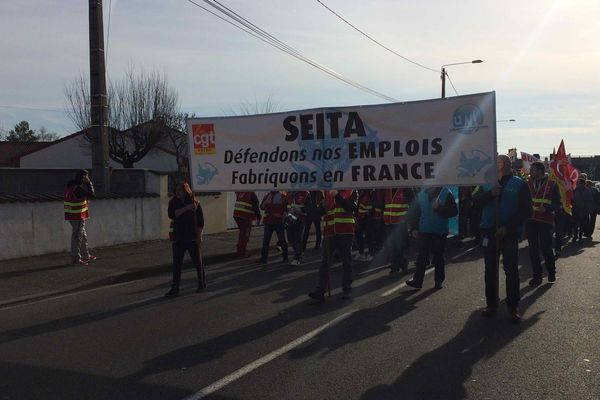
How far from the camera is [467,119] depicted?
7457mm

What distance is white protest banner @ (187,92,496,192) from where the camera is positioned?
24.5 ft

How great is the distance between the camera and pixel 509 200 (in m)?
7.07

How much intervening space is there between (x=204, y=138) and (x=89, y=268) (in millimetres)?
3938

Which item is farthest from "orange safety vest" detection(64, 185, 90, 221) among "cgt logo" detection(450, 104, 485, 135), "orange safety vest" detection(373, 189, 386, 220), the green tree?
the green tree

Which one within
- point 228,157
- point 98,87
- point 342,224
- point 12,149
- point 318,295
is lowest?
point 318,295

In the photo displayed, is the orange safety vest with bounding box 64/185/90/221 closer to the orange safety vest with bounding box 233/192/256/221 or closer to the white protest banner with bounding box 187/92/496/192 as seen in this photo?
the orange safety vest with bounding box 233/192/256/221

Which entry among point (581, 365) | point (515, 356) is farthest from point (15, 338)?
point (581, 365)

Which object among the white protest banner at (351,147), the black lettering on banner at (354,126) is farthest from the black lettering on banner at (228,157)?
the black lettering on banner at (354,126)

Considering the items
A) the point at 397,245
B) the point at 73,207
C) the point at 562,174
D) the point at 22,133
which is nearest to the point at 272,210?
the point at 397,245

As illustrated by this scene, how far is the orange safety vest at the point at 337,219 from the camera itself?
8266 millimetres

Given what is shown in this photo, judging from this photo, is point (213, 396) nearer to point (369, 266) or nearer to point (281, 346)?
point (281, 346)

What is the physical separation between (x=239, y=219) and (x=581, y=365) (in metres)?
8.61

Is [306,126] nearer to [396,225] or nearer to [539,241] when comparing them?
[396,225]

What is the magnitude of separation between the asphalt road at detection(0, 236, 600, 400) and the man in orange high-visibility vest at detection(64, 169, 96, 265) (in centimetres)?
245
